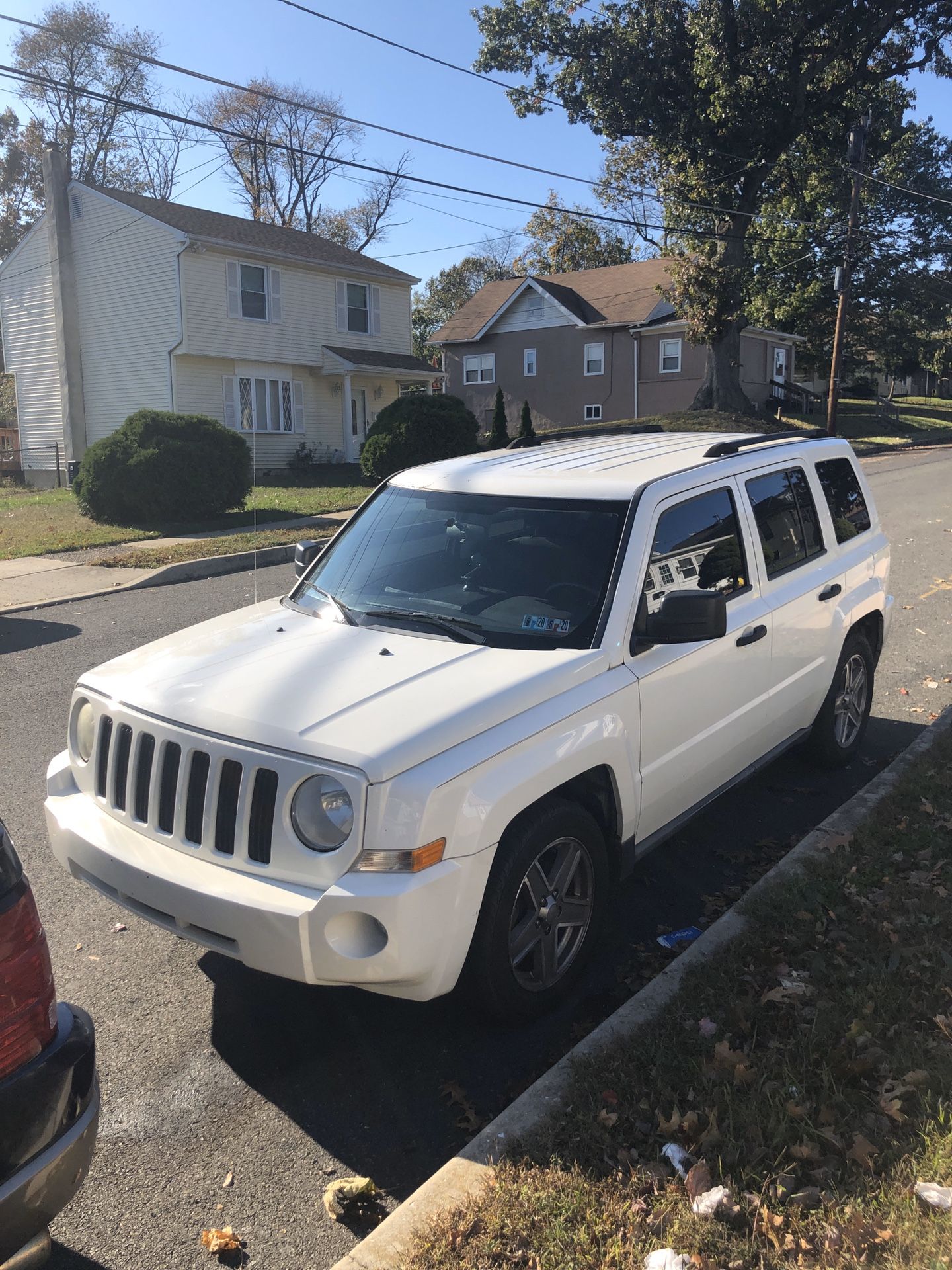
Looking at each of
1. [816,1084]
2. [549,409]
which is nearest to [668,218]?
[549,409]

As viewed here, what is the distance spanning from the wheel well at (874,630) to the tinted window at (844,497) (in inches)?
20.3

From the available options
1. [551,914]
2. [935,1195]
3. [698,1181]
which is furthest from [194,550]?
[935,1195]

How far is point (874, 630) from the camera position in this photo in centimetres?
608

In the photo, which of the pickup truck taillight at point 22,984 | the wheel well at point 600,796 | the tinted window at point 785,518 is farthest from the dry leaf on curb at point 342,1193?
the tinted window at point 785,518

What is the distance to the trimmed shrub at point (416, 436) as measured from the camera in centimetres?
2030

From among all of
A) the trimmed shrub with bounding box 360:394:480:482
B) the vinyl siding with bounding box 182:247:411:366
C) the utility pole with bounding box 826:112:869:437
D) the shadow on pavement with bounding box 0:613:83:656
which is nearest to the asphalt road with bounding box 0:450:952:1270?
the shadow on pavement with bounding box 0:613:83:656

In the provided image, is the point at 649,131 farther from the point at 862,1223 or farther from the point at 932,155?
the point at 862,1223

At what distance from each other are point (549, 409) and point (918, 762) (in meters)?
36.7

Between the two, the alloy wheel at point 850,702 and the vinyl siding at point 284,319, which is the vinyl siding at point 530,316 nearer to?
the vinyl siding at point 284,319

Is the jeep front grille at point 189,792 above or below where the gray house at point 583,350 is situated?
below

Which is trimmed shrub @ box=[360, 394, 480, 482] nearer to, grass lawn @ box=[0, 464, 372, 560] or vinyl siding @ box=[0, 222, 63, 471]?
grass lawn @ box=[0, 464, 372, 560]

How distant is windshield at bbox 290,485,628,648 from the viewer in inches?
150

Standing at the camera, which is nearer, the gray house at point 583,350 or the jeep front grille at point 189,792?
the jeep front grille at point 189,792

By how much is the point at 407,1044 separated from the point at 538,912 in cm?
66
